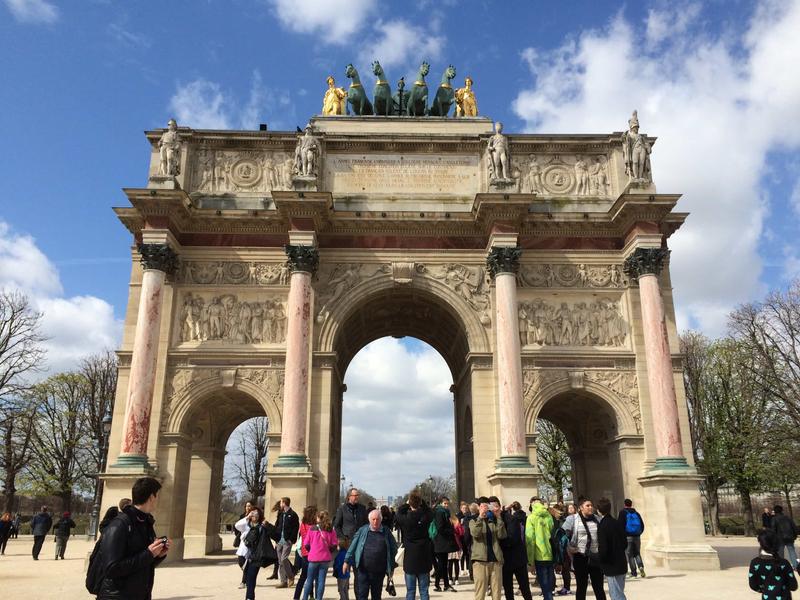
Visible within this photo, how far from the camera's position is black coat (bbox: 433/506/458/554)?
12180 millimetres

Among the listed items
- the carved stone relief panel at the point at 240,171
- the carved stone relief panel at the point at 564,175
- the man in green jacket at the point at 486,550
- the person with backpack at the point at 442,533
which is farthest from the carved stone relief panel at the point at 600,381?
the man in green jacket at the point at 486,550

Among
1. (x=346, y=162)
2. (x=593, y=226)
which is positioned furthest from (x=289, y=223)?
(x=593, y=226)

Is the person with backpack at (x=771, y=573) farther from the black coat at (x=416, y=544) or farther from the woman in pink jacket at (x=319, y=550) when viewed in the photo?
the woman in pink jacket at (x=319, y=550)

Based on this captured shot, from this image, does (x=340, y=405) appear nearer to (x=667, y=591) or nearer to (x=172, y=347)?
(x=172, y=347)

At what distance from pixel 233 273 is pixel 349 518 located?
14.1 m

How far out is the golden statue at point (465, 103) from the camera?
89.6 ft

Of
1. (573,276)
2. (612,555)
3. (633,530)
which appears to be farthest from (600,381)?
(612,555)

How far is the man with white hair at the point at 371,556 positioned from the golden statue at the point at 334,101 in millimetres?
20890

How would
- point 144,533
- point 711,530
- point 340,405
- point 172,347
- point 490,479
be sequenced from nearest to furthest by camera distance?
point 144,533
point 490,479
point 172,347
point 340,405
point 711,530

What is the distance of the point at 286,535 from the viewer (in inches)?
535

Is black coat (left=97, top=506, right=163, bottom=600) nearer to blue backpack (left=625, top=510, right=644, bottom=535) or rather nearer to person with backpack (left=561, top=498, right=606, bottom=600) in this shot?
person with backpack (left=561, top=498, right=606, bottom=600)

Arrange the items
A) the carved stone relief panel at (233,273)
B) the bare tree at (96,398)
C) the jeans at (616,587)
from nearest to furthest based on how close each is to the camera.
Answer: the jeans at (616,587)
the carved stone relief panel at (233,273)
the bare tree at (96,398)

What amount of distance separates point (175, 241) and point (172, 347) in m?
3.78

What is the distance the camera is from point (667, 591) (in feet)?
44.6
